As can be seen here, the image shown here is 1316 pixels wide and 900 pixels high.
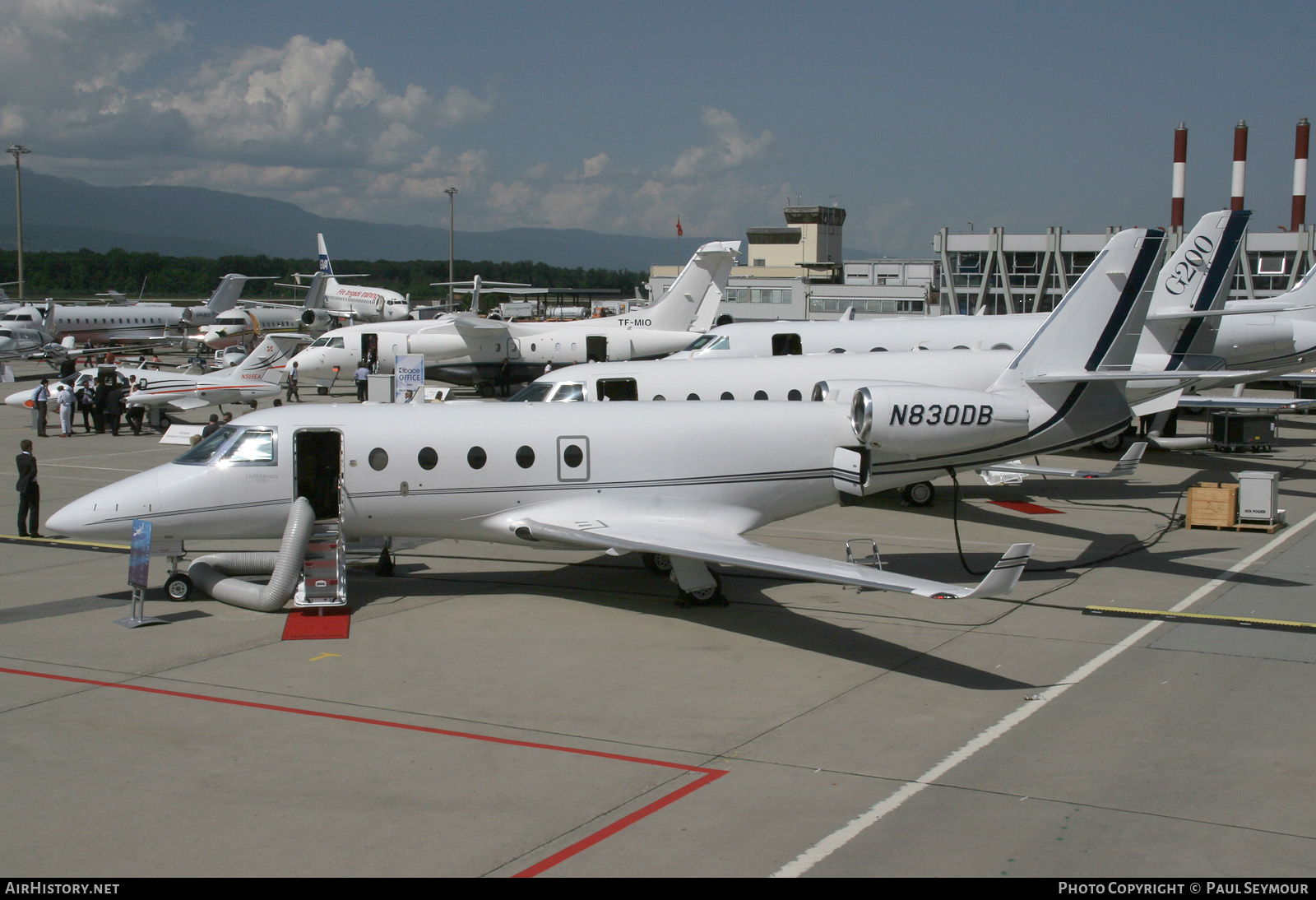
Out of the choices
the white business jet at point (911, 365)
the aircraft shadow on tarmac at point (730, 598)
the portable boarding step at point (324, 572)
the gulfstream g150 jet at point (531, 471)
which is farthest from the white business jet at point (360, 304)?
the portable boarding step at point (324, 572)

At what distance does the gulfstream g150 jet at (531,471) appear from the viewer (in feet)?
48.3

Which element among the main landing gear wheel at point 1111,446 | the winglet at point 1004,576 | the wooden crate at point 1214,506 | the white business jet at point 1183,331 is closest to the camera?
the winglet at point 1004,576

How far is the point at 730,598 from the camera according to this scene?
15.6 metres

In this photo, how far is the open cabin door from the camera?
50.1 ft

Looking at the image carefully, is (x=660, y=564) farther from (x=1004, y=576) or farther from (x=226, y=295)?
(x=226, y=295)

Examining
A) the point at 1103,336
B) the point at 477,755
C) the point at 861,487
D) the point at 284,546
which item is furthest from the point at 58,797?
the point at 1103,336

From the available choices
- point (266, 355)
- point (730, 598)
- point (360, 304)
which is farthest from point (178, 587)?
point (360, 304)

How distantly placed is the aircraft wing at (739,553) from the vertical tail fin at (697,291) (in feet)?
95.8

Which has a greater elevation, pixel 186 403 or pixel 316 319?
pixel 316 319

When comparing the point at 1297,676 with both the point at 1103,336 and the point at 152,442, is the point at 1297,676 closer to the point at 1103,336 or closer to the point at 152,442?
the point at 1103,336

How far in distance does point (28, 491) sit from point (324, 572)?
7.75 m

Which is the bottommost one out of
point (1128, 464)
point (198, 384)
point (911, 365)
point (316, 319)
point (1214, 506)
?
point (1214, 506)

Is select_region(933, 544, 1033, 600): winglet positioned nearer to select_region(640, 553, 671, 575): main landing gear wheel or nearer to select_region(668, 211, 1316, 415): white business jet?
A: select_region(640, 553, 671, 575): main landing gear wheel

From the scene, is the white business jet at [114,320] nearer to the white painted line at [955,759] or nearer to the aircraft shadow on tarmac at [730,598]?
the aircraft shadow on tarmac at [730,598]
